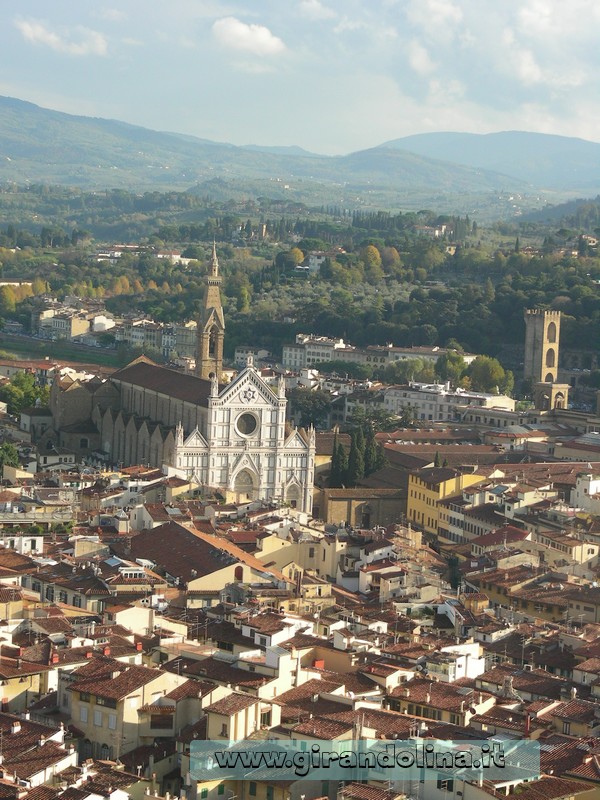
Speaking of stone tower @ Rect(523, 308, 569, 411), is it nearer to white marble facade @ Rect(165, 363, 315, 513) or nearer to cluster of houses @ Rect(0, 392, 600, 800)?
white marble facade @ Rect(165, 363, 315, 513)

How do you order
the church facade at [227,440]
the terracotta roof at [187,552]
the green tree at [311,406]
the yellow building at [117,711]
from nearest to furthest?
the yellow building at [117,711] < the terracotta roof at [187,552] < the church facade at [227,440] < the green tree at [311,406]

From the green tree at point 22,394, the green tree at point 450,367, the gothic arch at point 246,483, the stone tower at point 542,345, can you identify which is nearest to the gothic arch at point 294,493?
the gothic arch at point 246,483

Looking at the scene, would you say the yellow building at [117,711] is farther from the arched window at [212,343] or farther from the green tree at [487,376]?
the green tree at [487,376]

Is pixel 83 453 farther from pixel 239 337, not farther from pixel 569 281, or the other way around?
pixel 569 281

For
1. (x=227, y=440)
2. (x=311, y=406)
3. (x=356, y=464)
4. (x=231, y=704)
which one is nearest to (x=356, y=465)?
(x=356, y=464)

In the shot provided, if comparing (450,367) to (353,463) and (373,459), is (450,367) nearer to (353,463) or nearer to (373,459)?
(373,459)

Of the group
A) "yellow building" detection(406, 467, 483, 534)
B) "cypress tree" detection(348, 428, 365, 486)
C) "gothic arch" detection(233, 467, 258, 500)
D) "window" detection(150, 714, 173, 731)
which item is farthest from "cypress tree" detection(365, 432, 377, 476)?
"window" detection(150, 714, 173, 731)
